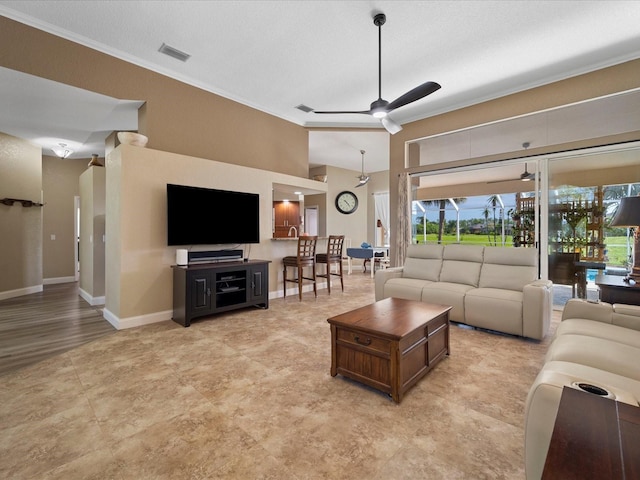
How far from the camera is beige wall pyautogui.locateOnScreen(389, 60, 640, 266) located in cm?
374

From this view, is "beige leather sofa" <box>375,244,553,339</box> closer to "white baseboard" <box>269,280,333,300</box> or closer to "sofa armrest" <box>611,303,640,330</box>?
"sofa armrest" <box>611,303,640,330</box>

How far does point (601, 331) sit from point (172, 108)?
5.14 metres

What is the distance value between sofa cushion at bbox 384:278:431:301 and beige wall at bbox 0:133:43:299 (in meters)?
6.49

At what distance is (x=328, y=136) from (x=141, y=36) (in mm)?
3716

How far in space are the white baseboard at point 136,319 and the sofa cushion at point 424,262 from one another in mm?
3347

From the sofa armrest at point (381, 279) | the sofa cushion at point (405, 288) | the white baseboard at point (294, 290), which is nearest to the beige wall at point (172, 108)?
the white baseboard at point (294, 290)

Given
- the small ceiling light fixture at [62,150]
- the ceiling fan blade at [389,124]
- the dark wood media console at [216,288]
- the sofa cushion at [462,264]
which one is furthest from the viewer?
the small ceiling light fixture at [62,150]

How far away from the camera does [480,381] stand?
2.32m

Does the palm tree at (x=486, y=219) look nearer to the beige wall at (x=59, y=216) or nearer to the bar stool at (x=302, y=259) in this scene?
the bar stool at (x=302, y=259)

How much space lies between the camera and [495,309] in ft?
10.9

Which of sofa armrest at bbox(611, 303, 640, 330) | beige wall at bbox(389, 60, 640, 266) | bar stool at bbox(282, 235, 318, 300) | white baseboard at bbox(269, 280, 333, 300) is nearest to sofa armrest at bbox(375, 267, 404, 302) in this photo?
bar stool at bbox(282, 235, 318, 300)

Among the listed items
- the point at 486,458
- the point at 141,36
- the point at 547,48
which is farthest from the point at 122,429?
the point at 547,48

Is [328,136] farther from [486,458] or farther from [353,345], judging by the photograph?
[486,458]

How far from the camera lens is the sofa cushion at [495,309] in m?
3.21
